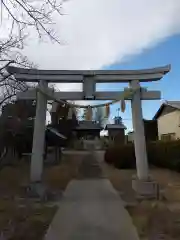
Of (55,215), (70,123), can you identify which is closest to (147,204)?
(55,215)

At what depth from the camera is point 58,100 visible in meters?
12.7

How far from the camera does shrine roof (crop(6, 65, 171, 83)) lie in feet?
41.4

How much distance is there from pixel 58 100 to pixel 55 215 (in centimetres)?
440

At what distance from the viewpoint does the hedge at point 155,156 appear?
2116 cm

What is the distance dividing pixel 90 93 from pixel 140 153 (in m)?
2.46

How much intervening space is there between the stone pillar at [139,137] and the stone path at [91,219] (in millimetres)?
1139

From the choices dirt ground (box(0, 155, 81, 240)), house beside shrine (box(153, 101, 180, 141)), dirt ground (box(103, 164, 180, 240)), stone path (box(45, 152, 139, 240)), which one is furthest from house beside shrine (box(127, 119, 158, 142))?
dirt ground (box(0, 155, 81, 240))

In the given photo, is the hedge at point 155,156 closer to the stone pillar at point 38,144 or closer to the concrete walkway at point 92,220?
the concrete walkway at point 92,220

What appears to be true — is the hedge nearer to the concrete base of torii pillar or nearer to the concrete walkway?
the concrete base of torii pillar

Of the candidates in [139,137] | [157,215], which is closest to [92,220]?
[157,215]

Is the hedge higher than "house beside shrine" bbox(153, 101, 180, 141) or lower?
lower

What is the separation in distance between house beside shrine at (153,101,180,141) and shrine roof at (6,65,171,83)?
1546 centimetres

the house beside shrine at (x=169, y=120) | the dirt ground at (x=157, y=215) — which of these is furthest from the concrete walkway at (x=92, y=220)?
the house beside shrine at (x=169, y=120)

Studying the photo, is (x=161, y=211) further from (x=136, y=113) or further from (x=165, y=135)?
(x=165, y=135)
